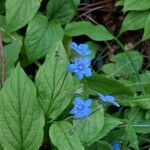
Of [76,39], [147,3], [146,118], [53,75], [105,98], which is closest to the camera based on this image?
[105,98]

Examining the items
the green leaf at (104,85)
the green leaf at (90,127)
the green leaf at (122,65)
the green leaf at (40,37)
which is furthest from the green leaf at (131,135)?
the green leaf at (40,37)

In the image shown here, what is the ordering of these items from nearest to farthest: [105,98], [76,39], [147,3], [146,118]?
[105,98] < [146,118] < [147,3] < [76,39]

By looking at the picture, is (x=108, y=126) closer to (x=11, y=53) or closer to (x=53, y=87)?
(x=53, y=87)

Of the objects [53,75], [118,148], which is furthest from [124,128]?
[53,75]

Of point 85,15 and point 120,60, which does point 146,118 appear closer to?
point 120,60

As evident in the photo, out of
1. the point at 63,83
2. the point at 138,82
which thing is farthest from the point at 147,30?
the point at 63,83

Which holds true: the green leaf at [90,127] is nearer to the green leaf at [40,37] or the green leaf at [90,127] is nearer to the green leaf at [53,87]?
the green leaf at [53,87]

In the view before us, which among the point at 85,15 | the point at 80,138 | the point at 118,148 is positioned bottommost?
the point at 118,148
